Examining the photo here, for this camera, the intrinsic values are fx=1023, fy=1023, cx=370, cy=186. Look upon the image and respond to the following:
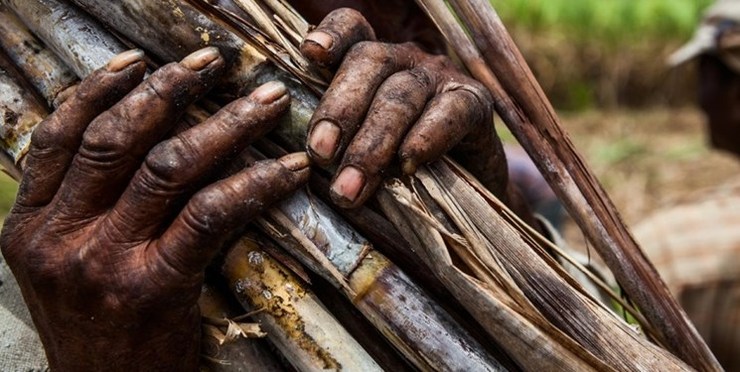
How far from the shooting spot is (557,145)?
160cm

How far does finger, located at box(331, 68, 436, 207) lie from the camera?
1.32 metres

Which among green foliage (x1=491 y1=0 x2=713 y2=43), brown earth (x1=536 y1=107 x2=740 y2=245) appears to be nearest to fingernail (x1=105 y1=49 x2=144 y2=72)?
brown earth (x1=536 y1=107 x2=740 y2=245)

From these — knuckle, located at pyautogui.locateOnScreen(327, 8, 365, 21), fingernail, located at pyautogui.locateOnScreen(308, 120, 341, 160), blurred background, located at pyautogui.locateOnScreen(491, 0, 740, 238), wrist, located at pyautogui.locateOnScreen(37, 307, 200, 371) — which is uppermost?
blurred background, located at pyautogui.locateOnScreen(491, 0, 740, 238)

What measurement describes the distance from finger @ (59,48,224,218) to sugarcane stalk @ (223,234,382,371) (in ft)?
0.61

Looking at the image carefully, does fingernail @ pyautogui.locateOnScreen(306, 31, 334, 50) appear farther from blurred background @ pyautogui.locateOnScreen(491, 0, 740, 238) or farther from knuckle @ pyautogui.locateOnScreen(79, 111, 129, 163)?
blurred background @ pyautogui.locateOnScreen(491, 0, 740, 238)

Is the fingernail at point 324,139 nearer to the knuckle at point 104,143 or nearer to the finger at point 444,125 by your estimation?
the finger at point 444,125

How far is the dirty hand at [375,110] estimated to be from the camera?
133 centimetres

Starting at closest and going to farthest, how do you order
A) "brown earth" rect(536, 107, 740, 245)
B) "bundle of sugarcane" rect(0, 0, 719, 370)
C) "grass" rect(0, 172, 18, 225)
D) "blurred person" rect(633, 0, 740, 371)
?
1. "bundle of sugarcane" rect(0, 0, 719, 370)
2. "grass" rect(0, 172, 18, 225)
3. "blurred person" rect(633, 0, 740, 371)
4. "brown earth" rect(536, 107, 740, 245)

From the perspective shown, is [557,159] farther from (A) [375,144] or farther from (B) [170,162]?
(B) [170,162]

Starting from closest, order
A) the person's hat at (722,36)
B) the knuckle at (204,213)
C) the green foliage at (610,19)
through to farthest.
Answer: the knuckle at (204,213) → the person's hat at (722,36) → the green foliage at (610,19)

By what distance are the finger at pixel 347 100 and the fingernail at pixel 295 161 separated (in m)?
0.02

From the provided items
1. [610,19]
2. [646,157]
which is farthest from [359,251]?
[610,19]

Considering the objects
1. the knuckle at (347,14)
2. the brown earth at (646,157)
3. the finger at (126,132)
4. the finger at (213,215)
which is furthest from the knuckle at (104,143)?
the brown earth at (646,157)

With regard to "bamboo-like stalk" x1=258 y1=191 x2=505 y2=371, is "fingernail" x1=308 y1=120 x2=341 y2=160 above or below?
above
